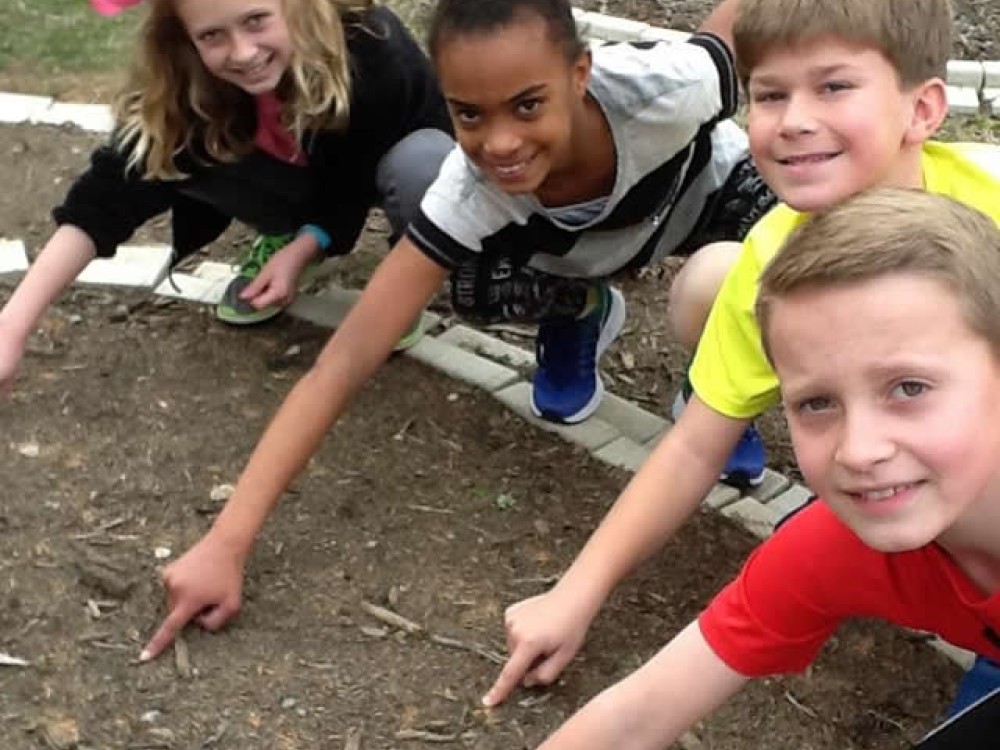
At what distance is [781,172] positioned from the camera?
188 centimetres

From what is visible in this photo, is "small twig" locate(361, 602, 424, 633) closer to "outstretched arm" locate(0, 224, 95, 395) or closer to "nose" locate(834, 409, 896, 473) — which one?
"outstretched arm" locate(0, 224, 95, 395)

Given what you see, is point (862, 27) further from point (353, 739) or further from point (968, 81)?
point (968, 81)

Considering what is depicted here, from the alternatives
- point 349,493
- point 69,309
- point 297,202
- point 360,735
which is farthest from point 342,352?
point 69,309

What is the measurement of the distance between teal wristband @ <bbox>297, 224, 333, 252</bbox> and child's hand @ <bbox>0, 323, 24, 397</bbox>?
0.53m

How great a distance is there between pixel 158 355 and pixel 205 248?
0.45 metres

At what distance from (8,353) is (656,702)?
1.29 meters

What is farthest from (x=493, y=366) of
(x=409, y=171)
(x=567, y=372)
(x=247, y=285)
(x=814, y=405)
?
(x=814, y=405)

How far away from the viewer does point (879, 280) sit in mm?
1393

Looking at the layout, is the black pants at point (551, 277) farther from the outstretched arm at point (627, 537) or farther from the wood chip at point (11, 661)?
the wood chip at point (11, 661)

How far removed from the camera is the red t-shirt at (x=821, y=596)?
1.61 meters

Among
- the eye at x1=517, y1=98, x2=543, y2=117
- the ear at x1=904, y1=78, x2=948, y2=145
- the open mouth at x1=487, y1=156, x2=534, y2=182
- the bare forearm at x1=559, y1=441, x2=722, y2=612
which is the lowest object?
the bare forearm at x1=559, y1=441, x2=722, y2=612

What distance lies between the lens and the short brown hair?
182cm

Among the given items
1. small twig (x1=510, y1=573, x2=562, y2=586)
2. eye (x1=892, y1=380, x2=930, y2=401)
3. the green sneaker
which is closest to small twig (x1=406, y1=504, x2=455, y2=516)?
small twig (x1=510, y1=573, x2=562, y2=586)

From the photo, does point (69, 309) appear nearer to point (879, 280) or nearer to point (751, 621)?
point (751, 621)
